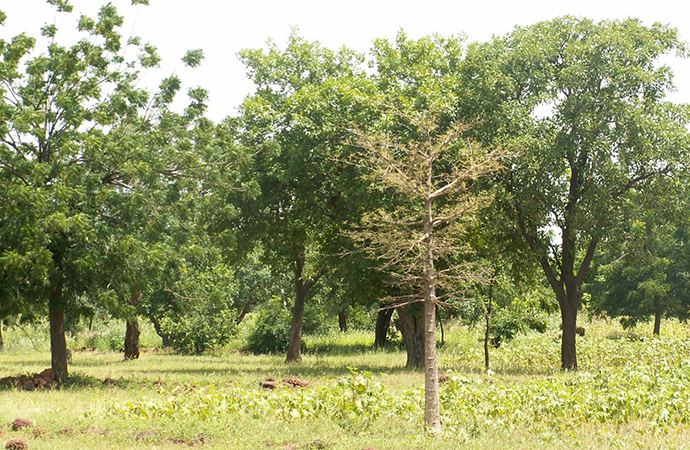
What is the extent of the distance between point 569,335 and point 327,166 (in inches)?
386

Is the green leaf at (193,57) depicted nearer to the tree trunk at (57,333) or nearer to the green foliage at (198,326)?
the tree trunk at (57,333)

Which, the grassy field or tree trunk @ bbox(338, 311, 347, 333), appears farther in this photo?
tree trunk @ bbox(338, 311, 347, 333)

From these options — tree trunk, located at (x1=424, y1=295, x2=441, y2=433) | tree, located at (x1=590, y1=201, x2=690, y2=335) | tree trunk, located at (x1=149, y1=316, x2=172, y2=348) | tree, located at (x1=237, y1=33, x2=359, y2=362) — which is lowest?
tree trunk, located at (x1=149, y1=316, x2=172, y2=348)

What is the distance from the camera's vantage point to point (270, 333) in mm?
33500

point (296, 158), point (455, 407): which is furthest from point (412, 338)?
point (455, 407)

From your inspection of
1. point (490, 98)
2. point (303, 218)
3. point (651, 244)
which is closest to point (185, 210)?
point (303, 218)

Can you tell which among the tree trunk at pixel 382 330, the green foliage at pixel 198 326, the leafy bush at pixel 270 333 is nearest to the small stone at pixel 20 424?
the green foliage at pixel 198 326

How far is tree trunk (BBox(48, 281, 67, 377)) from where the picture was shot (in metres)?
17.5

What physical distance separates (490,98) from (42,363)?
19099 mm

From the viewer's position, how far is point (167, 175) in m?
19.0

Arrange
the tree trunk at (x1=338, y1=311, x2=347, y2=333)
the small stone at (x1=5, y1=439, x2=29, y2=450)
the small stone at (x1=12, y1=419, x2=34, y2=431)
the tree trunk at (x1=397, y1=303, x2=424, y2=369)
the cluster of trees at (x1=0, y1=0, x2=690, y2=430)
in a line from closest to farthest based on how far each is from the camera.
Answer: the small stone at (x1=5, y1=439, x2=29, y2=450), the small stone at (x1=12, y1=419, x2=34, y2=431), the cluster of trees at (x1=0, y1=0, x2=690, y2=430), the tree trunk at (x1=397, y1=303, x2=424, y2=369), the tree trunk at (x1=338, y1=311, x2=347, y2=333)

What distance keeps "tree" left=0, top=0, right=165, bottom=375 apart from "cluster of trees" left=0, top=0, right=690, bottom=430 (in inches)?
2.3

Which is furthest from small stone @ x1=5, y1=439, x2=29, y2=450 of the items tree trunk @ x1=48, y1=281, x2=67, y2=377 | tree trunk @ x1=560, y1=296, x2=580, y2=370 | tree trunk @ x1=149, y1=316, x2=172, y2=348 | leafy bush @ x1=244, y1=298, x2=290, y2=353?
tree trunk @ x1=149, y1=316, x2=172, y2=348

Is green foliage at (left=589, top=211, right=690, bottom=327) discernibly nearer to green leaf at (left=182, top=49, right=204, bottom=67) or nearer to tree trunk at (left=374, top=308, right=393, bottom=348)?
tree trunk at (left=374, top=308, right=393, bottom=348)
